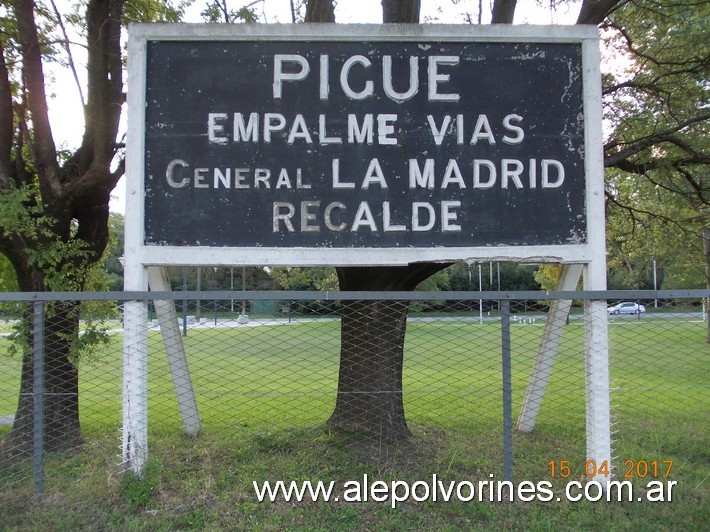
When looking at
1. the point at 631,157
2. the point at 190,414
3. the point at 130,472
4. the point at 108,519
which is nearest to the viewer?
the point at 108,519

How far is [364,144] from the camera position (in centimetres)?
446

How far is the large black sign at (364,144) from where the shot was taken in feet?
14.4

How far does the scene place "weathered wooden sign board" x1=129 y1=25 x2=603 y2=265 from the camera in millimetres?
4379

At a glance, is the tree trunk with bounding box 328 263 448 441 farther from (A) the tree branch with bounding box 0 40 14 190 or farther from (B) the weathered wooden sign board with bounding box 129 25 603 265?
(A) the tree branch with bounding box 0 40 14 190

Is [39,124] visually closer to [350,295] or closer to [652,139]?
[350,295]

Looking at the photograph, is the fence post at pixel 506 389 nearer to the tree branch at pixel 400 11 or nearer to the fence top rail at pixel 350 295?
the fence top rail at pixel 350 295

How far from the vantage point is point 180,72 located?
175 inches

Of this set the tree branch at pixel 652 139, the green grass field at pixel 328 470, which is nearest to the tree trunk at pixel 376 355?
the green grass field at pixel 328 470

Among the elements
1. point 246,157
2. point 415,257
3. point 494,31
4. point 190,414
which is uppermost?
point 494,31

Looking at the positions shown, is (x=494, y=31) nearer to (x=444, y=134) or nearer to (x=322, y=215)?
(x=444, y=134)

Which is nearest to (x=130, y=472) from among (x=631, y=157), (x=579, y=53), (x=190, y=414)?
(x=190, y=414)

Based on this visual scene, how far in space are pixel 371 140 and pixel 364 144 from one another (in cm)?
7

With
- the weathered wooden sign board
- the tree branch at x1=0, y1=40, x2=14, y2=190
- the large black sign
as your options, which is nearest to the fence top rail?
the weathered wooden sign board

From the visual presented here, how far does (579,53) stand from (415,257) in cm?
227
